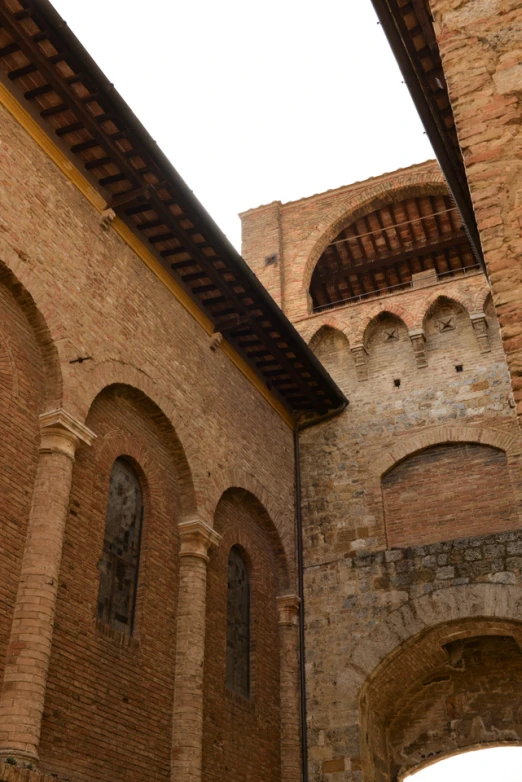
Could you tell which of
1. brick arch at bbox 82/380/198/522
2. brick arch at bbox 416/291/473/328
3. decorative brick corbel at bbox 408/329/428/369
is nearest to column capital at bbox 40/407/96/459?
brick arch at bbox 82/380/198/522

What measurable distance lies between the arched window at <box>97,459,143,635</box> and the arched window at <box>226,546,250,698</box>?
7.22 feet

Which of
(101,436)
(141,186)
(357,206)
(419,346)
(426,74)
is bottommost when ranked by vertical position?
(101,436)

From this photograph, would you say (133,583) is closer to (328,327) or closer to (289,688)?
(289,688)

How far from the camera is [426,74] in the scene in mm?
10414

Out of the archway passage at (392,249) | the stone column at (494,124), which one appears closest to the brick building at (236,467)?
the stone column at (494,124)

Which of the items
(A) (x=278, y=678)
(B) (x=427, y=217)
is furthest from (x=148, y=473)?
(B) (x=427, y=217)

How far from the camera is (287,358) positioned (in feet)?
44.0

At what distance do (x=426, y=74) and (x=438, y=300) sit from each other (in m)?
5.08

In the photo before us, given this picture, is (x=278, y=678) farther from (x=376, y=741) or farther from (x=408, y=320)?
(x=408, y=320)

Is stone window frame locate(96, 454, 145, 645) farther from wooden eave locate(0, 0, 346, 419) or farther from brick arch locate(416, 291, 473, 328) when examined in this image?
brick arch locate(416, 291, 473, 328)

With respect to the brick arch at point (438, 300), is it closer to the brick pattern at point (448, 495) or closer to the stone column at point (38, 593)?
the brick pattern at point (448, 495)

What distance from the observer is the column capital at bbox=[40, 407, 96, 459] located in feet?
27.3

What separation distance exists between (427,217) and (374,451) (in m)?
6.42

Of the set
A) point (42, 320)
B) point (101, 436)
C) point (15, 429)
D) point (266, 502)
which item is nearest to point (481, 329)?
point (266, 502)
